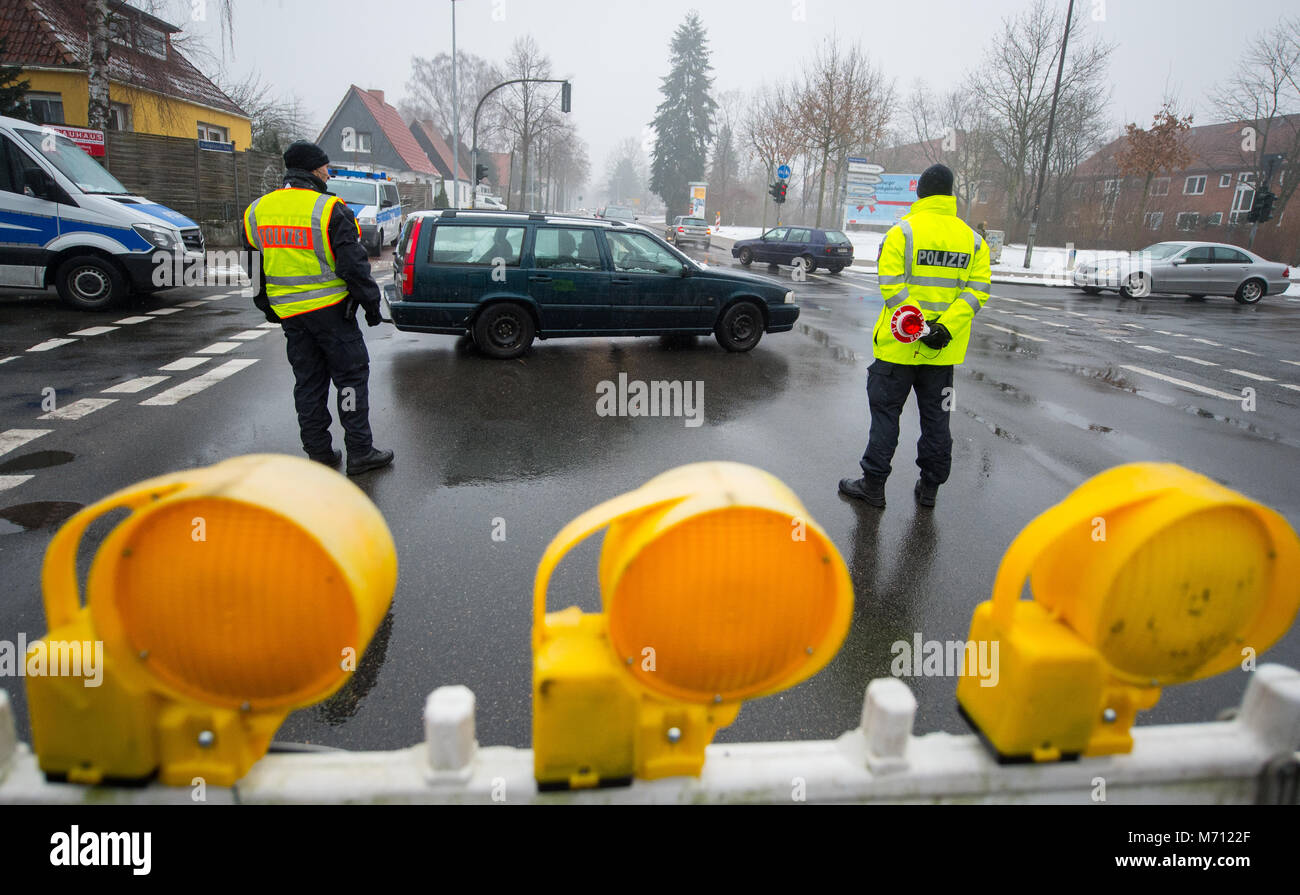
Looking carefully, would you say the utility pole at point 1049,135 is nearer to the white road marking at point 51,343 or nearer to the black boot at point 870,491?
the black boot at point 870,491

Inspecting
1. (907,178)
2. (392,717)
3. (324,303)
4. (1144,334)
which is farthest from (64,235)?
(907,178)

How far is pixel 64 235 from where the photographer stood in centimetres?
1041

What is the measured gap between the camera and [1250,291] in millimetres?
20859

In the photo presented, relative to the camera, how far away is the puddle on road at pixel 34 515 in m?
4.12

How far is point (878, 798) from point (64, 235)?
12.8 m

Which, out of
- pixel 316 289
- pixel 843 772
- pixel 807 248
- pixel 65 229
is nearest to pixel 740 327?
pixel 316 289

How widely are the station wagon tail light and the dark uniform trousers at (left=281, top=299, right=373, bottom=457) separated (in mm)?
3451

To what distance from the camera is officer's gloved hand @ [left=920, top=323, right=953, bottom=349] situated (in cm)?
447

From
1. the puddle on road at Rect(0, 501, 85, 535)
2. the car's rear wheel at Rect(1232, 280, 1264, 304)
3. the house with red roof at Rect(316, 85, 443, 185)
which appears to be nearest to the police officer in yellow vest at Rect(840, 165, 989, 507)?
the puddle on road at Rect(0, 501, 85, 535)

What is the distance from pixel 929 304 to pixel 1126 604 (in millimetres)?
3330

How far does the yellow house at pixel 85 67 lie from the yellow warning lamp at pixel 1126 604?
23650mm

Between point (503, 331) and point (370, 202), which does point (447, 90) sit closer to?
point (370, 202)

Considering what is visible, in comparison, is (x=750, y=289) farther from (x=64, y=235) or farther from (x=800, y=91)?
(x=800, y=91)

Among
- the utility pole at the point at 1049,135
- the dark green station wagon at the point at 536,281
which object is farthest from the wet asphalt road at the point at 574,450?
the utility pole at the point at 1049,135
